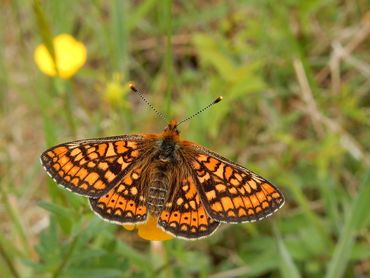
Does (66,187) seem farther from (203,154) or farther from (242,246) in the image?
(242,246)

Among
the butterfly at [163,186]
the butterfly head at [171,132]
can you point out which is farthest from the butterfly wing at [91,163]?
the butterfly head at [171,132]

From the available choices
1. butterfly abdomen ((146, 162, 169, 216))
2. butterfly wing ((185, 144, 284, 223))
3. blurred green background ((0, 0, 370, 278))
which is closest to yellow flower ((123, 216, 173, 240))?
butterfly abdomen ((146, 162, 169, 216))

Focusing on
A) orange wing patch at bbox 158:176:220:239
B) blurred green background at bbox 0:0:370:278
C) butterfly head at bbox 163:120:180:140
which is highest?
A: blurred green background at bbox 0:0:370:278

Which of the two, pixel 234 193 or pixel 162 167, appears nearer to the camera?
pixel 234 193

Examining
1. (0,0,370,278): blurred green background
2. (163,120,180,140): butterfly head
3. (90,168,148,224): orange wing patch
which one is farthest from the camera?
(0,0,370,278): blurred green background

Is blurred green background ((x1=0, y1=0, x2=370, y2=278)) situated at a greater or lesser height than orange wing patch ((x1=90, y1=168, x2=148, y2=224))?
greater

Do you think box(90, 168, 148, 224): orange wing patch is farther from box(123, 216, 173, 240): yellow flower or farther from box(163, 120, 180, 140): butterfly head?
box(163, 120, 180, 140): butterfly head

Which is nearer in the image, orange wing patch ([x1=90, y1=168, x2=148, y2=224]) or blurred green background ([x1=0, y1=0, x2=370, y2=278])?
orange wing patch ([x1=90, y1=168, x2=148, y2=224])

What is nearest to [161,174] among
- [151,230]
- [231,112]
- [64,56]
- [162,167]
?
[162,167]

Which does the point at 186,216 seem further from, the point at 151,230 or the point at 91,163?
the point at 91,163
